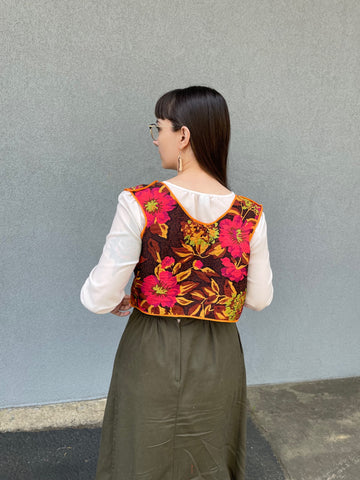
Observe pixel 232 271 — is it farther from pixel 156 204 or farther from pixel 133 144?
pixel 133 144

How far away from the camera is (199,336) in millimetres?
1443

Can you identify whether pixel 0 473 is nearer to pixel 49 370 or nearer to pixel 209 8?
pixel 49 370

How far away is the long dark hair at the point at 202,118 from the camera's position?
1362 millimetres

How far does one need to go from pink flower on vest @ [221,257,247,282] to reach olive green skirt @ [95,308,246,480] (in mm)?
190

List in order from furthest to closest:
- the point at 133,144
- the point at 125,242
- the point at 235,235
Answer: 1. the point at 133,144
2. the point at 235,235
3. the point at 125,242

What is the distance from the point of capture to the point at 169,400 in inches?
55.4

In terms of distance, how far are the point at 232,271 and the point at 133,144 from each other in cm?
137

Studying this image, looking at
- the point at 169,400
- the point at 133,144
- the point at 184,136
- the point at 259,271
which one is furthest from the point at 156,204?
the point at 133,144

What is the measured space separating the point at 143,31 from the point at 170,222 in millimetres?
1571

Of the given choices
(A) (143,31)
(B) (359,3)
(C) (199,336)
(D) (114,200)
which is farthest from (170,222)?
(B) (359,3)

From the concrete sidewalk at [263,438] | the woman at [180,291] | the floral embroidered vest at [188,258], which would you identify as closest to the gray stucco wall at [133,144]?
the concrete sidewalk at [263,438]

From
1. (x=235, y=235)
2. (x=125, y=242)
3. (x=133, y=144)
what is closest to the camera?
(x=125, y=242)

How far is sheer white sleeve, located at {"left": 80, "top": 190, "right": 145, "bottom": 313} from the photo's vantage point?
50.6 inches

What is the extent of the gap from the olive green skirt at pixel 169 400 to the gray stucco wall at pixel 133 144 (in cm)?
118
